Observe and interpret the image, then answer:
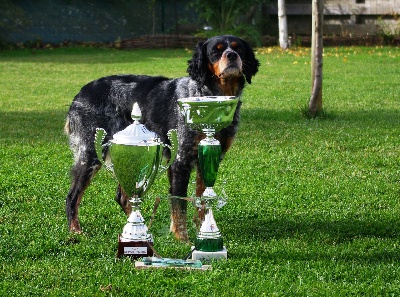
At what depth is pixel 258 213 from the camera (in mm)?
6391

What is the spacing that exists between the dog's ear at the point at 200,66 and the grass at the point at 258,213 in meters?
1.14

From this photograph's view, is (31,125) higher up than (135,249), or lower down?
higher up

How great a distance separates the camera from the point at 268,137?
10.1 metres

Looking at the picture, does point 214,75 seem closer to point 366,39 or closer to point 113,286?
point 113,286

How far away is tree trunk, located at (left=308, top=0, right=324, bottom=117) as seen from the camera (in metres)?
11.4

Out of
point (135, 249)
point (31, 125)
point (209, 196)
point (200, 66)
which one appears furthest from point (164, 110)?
point (31, 125)

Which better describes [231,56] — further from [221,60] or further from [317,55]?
[317,55]

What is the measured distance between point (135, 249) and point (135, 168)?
0.52 metres

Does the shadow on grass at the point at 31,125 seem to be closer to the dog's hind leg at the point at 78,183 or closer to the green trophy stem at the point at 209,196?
the dog's hind leg at the point at 78,183

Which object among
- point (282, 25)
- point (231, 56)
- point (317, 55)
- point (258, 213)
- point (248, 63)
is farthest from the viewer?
point (282, 25)

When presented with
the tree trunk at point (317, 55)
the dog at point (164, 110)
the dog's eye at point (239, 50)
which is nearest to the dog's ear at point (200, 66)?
the dog at point (164, 110)

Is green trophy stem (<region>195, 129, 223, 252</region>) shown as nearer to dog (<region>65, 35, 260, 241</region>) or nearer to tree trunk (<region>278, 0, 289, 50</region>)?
dog (<region>65, 35, 260, 241</region>)

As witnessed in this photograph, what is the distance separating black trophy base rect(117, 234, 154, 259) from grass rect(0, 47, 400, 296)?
80 mm

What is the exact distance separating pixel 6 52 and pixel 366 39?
39.0ft
